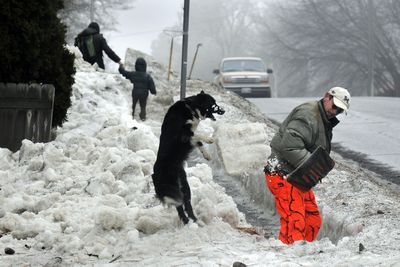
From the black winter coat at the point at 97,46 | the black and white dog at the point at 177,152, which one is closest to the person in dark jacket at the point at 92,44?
the black winter coat at the point at 97,46

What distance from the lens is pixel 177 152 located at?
20.8 ft

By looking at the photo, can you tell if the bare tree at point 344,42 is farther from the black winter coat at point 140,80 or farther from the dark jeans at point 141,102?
the dark jeans at point 141,102

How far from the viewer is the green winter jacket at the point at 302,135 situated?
6.03 meters

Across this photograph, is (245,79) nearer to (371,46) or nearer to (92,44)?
(92,44)

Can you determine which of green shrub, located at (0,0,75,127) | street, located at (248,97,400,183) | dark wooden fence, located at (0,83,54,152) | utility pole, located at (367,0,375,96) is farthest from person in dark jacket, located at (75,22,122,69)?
utility pole, located at (367,0,375,96)

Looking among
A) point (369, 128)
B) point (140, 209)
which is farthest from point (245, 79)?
point (140, 209)

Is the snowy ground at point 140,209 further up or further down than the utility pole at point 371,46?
further down

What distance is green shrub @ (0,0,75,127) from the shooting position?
28.8 feet

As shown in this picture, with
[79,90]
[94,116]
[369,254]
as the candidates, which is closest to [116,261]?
[369,254]

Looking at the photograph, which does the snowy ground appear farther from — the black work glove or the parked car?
the parked car

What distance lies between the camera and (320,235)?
24.6 ft

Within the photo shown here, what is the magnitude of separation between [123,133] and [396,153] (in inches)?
225

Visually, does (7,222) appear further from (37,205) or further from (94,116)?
(94,116)

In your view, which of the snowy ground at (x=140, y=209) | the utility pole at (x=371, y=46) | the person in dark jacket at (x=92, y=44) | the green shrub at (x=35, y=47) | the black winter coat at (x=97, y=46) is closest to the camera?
the snowy ground at (x=140, y=209)
